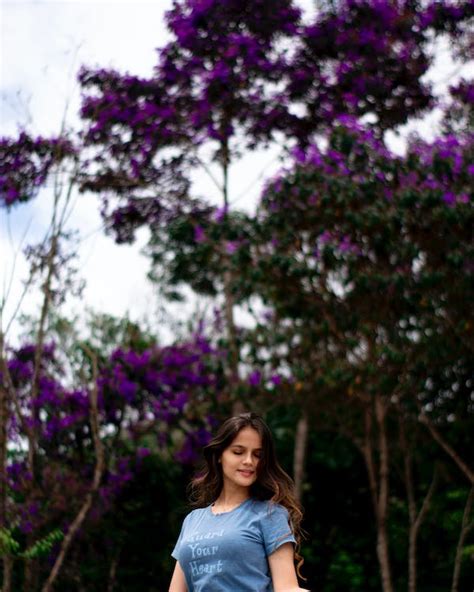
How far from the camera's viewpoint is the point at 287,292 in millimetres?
7793

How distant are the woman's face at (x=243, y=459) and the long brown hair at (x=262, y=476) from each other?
0.01 m

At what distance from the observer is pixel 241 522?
237 centimetres

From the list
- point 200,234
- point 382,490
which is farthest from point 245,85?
point 382,490

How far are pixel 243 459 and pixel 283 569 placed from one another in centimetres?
29

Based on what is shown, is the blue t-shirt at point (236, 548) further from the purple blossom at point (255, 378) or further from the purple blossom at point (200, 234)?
the purple blossom at point (200, 234)

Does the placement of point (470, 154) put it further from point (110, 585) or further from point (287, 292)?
point (110, 585)

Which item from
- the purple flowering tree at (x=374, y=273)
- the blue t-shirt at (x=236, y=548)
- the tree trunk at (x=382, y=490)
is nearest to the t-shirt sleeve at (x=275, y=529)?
the blue t-shirt at (x=236, y=548)

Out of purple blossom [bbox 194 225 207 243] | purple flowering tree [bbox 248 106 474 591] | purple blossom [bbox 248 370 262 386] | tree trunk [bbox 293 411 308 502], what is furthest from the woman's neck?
tree trunk [bbox 293 411 308 502]

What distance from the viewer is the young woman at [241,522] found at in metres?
2.31

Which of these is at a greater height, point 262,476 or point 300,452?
point 300,452

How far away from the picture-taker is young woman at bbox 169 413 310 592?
2314 mm

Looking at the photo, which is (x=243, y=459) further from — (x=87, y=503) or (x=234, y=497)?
(x=87, y=503)

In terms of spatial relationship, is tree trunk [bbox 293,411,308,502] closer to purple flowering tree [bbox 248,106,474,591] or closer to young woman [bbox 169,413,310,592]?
purple flowering tree [bbox 248,106,474,591]

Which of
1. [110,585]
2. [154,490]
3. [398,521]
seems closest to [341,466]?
[398,521]
